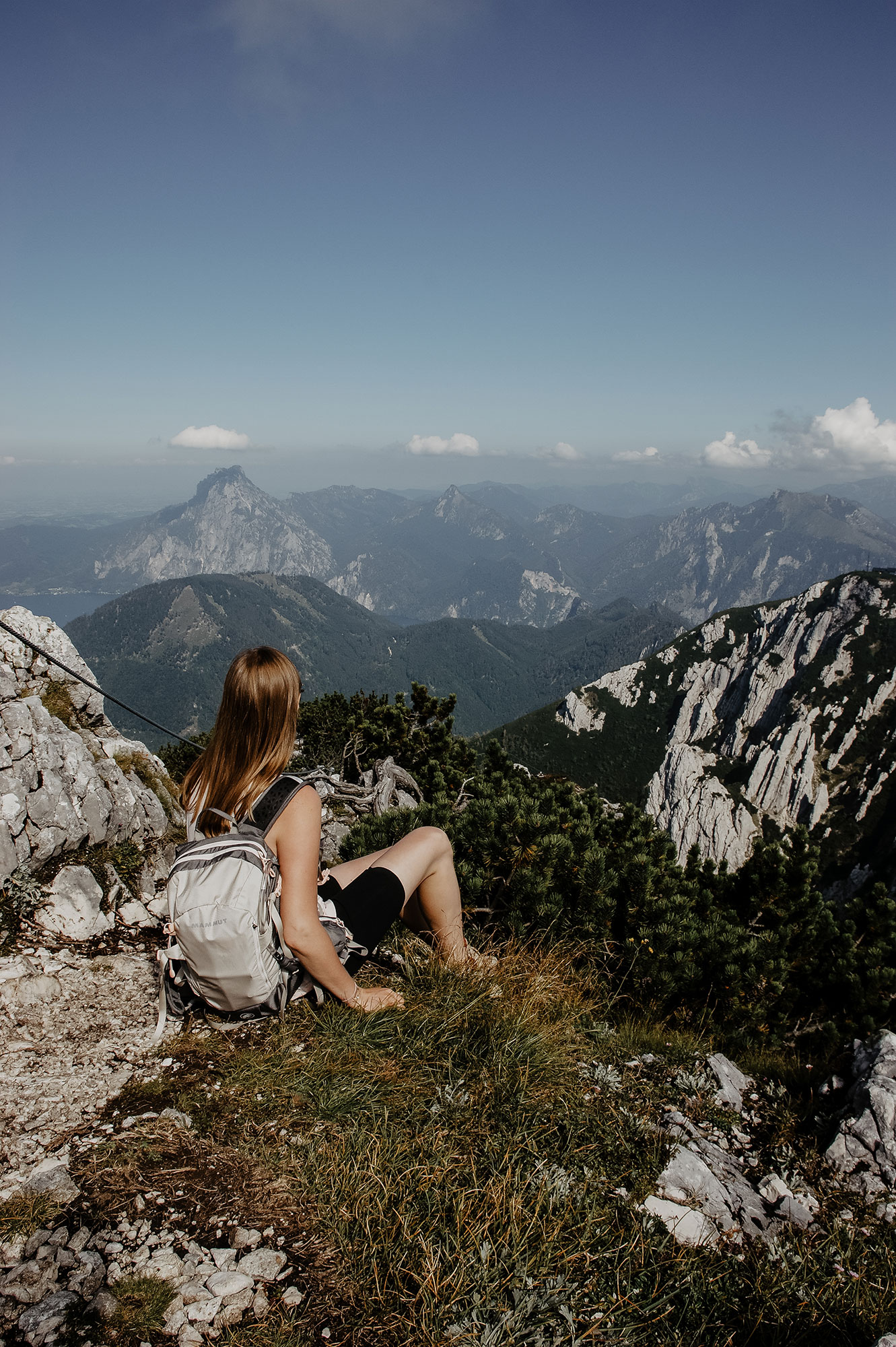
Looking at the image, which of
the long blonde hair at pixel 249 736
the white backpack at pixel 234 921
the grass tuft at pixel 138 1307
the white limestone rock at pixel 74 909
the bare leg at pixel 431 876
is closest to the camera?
the grass tuft at pixel 138 1307

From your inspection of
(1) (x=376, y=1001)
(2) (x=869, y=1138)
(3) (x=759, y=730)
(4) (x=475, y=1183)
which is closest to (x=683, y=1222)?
(4) (x=475, y=1183)

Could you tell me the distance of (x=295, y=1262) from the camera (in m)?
2.76

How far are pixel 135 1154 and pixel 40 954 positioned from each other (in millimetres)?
2609

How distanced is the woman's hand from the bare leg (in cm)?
69


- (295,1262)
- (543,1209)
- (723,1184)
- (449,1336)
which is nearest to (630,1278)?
(543,1209)

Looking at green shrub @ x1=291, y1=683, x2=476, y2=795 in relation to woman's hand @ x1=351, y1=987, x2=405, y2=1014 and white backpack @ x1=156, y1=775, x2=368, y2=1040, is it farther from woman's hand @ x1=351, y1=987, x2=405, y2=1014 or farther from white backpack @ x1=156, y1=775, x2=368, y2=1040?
white backpack @ x1=156, y1=775, x2=368, y2=1040

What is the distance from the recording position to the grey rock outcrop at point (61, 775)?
600 centimetres

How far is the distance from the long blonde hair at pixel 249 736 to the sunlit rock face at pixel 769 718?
103991mm

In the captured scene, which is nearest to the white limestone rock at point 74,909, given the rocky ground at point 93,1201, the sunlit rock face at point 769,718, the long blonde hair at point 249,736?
the rocky ground at point 93,1201

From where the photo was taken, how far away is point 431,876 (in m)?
5.05

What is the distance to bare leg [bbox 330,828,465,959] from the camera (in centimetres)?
485

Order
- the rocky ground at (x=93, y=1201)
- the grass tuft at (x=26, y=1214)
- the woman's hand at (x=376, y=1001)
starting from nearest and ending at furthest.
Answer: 1. the rocky ground at (x=93, y=1201)
2. the grass tuft at (x=26, y=1214)
3. the woman's hand at (x=376, y=1001)

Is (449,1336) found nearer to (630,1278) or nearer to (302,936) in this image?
(630,1278)

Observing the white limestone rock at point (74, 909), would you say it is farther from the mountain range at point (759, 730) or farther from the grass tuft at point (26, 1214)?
the mountain range at point (759, 730)
